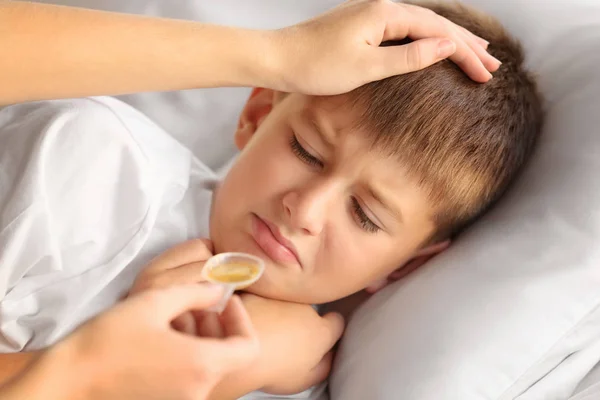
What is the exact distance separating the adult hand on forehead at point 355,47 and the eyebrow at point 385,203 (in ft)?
0.53

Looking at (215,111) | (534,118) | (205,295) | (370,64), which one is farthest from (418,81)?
(215,111)

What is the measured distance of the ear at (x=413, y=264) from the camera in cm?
117

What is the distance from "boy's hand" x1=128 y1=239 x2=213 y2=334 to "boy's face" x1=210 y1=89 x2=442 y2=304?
4cm

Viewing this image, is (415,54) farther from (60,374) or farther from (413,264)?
(60,374)

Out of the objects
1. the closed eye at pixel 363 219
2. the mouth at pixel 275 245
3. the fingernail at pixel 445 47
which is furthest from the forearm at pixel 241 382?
the fingernail at pixel 445 47

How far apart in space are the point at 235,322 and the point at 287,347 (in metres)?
0.32

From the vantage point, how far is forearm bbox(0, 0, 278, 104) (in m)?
0.81

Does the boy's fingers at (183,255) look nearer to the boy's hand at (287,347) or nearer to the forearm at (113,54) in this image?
the boy's hand at (287,347)

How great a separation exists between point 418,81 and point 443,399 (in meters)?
0.48

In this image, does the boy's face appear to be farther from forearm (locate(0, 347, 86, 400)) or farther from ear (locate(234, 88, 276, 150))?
forearm (locate(0, 347, 86, 400))

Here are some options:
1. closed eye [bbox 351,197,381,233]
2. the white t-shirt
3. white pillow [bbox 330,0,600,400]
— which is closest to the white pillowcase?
white pillow [bbox 330,0,600,400]

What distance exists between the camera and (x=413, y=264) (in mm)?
1201

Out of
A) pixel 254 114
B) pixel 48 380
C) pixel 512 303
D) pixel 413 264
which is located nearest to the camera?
pixel 48 380

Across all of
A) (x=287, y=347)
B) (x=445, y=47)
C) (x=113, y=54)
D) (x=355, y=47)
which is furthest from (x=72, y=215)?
(x=445, y=47)
